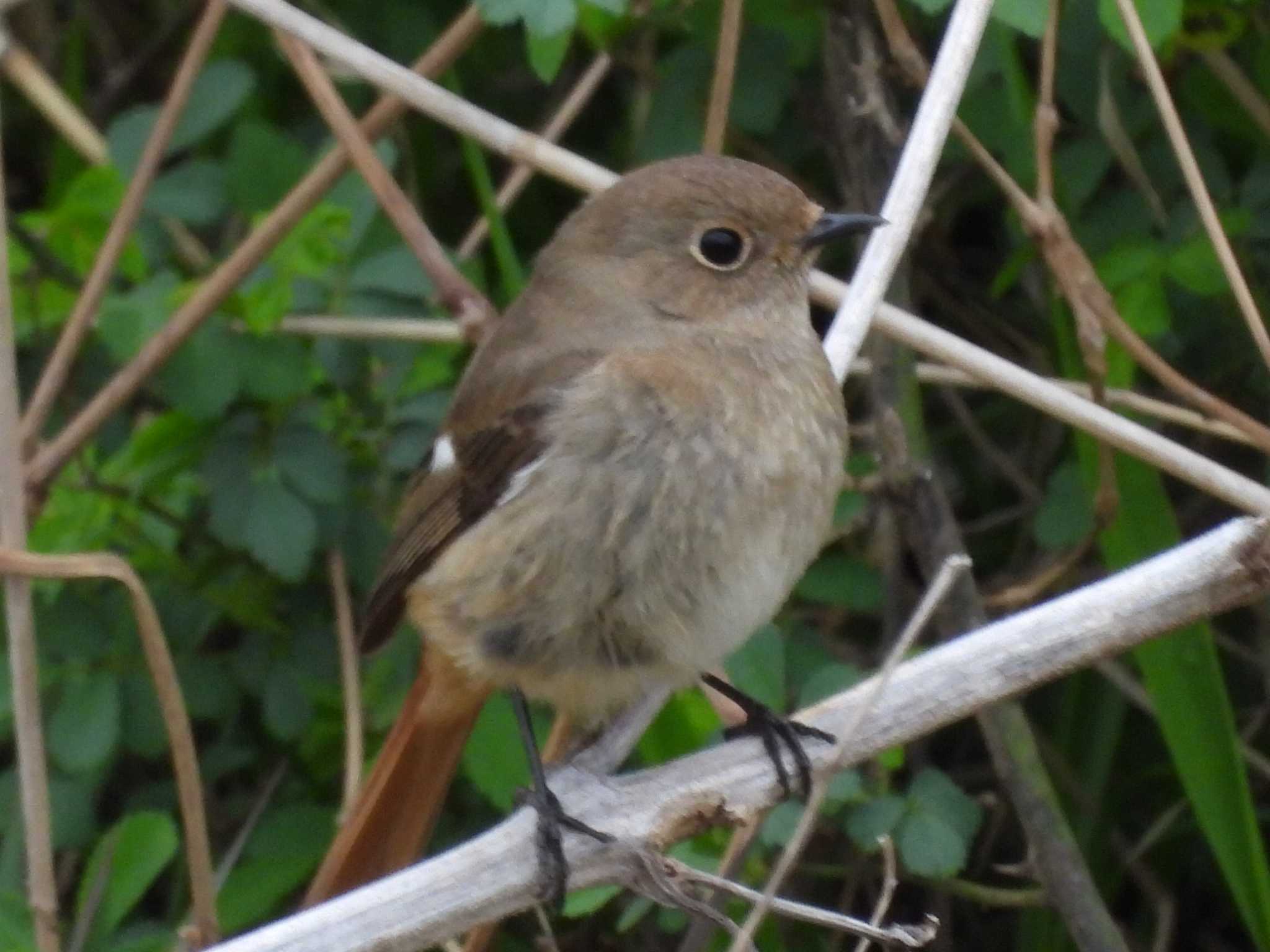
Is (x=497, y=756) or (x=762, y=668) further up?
(x=762, y=668)

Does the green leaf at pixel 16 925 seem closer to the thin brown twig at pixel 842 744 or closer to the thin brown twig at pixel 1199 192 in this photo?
the thin brown twig at pixel 842 744

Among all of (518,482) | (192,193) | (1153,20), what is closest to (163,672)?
(518,482)

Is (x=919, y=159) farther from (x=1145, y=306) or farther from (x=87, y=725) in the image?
(x=87, y=725)

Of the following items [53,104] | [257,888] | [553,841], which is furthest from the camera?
[53,104]

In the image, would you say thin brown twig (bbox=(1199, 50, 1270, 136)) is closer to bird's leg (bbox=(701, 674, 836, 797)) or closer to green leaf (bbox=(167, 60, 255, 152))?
bird's leg (bbox=(701, 674, 836, 797))

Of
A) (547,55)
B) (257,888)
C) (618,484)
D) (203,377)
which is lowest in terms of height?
(257,888)

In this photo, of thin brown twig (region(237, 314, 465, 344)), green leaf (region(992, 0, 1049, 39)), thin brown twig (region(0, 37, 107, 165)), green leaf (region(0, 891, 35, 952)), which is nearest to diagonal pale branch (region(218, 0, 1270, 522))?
thin brown twig (region(237, 314, 465, 344))
